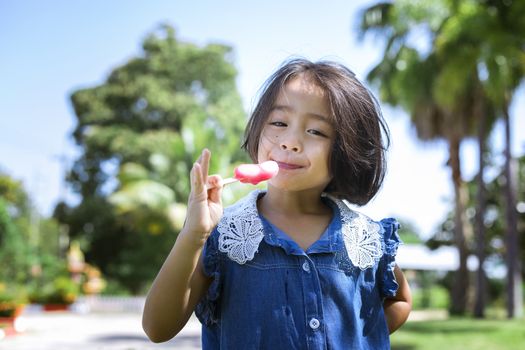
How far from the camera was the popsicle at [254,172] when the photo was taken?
169cm

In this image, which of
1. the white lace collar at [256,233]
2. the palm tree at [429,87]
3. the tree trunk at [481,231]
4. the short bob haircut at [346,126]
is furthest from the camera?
the palm tree at [429,87]

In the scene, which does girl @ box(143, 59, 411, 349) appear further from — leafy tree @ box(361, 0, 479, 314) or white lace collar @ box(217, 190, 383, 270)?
leafy tree @ box(361, 0, 479, 314)

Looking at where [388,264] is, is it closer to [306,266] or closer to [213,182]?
[306,266]

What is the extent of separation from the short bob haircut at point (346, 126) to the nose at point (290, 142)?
4.9 inches

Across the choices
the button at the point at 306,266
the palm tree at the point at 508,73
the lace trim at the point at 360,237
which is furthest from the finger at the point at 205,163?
the palm tree at the point at 508,73

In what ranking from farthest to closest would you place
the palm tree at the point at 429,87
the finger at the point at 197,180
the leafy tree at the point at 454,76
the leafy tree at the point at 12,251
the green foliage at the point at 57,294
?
the green foliage at the point at 57,294
the leafy tree at the point at 12,251
the palm tree at the point at 429,87
the leafy tree at the point at 454,76
the finger at the point at 197,180

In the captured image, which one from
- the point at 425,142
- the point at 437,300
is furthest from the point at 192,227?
the point at 437,300

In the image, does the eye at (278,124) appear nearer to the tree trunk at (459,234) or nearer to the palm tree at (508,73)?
the palm tree at (508,73)

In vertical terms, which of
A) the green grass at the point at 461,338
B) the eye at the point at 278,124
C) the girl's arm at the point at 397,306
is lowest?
the green grass at the point at 461,338

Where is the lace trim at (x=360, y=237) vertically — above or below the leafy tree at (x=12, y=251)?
above

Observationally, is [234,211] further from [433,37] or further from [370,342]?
[433,37]

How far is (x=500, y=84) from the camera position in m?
15.2

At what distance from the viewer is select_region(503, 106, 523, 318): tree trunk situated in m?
15.8

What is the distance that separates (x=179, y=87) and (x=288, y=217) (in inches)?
1140
